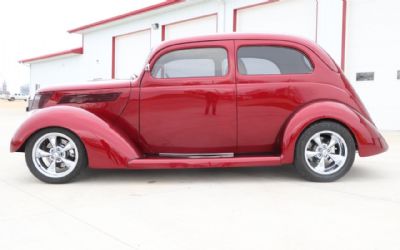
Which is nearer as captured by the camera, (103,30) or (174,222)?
(174,222)

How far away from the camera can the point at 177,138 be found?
426 cm

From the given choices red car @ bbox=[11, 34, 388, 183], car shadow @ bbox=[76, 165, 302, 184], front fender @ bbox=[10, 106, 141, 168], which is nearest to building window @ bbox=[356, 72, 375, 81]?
car shadow @ bbox=[76, 165, 302, 184]

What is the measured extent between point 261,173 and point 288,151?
2.38 ft

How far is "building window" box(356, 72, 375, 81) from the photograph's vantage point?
33.6 feet

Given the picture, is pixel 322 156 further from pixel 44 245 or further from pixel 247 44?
pixel 44 245

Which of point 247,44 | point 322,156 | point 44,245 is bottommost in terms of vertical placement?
point 44,245

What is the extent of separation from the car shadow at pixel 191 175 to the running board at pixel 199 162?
268 mm

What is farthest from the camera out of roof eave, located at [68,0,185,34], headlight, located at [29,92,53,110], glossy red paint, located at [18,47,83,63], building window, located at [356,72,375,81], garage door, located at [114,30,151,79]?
glossy red paint, located at [18,47,83,63]

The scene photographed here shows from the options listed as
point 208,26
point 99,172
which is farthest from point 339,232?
point 208,26

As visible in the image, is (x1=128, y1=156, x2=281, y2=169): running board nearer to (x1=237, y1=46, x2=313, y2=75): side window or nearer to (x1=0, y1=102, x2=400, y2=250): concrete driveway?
(x1=0, y1=102, x2=400, y2=250): concrete driveway

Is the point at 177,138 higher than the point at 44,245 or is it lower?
higher

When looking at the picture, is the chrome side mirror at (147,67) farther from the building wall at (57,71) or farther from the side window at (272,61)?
the building wall at (57,71)

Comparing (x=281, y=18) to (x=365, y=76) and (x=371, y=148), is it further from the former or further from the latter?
(x=371, y=148)

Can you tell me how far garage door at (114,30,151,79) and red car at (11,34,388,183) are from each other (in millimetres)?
12535
